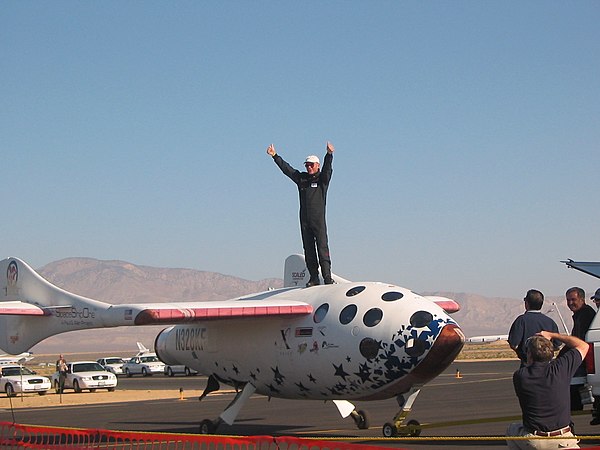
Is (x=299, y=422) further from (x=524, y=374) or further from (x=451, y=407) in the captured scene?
(x=524, y=374)

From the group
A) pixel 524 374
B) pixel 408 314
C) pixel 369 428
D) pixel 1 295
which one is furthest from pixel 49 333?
pixel 524 374

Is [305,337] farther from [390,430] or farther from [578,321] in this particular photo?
[578,321]

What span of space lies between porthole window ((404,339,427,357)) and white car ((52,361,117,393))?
1259 inches

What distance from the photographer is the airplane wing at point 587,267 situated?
13477 mm

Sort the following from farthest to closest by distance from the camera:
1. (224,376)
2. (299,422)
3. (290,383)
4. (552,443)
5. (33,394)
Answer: (33,394)
(299,422)
(224,376)
(290,383)
(552,443)

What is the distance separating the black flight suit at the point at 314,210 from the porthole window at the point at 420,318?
311cm

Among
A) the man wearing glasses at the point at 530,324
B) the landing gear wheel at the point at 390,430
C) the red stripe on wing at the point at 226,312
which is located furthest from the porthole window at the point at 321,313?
the man wearing glasses at the point at 530,324

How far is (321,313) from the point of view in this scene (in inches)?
698

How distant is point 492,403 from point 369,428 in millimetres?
7864

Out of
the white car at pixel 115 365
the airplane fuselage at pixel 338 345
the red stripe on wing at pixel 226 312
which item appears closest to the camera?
the airplane fuselage at pixel 338 345

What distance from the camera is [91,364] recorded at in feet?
157

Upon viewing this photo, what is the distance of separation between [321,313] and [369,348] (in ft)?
4.64

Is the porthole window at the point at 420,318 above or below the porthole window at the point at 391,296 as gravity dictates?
below

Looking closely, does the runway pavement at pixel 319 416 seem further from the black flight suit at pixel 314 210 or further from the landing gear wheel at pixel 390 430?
the black flight suit at pixel 314 210
